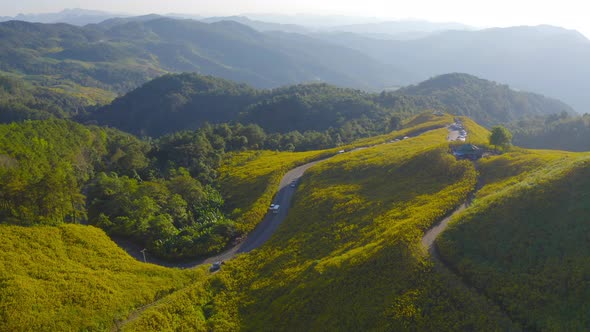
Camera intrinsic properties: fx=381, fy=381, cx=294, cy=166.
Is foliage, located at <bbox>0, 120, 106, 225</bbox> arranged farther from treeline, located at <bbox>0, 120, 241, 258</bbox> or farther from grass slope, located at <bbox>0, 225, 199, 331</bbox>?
grass slope, located at <bbox>0, 225, 199, 331</bbox>

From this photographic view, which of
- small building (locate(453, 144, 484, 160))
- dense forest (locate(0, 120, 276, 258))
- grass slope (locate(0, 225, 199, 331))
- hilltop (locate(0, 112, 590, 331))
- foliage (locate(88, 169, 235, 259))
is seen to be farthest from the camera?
small building (locate(453, 144, 484, 160))

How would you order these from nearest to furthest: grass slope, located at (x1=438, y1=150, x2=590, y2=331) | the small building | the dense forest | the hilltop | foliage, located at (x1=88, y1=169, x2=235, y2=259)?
grass slope, located at (x1=438, y1=150, x2=590, y2=331) < the hilltop < the dense forest < foliage, located at (x1=88, y1=169, x2=235, y2=259) < the small building

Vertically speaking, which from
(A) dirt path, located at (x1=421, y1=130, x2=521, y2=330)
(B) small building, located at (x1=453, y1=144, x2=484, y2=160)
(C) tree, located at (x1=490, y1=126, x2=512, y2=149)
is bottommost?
(A) dirt path, located at (x1=421, y1=130, x2=521, y2=330)

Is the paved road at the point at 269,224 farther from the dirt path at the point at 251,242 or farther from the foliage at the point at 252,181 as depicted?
the foliage at the point at 252,181

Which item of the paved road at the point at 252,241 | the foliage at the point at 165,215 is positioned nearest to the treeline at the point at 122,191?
the foliage at the point at 165,215

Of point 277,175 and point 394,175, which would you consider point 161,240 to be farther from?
point 394,175

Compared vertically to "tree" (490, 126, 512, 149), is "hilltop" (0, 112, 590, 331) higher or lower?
lower

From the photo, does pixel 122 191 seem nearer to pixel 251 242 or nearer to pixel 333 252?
pixel 251 242

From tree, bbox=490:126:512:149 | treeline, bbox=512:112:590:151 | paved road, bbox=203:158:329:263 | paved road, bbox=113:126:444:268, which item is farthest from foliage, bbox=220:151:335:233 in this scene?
treeline, bbox=512:112:590:151
